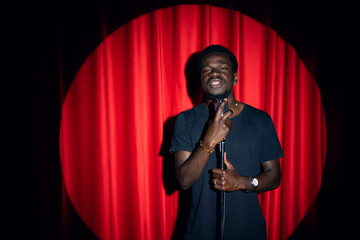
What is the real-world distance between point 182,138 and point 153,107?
0.83 metres

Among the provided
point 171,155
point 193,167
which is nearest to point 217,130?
point 193,167

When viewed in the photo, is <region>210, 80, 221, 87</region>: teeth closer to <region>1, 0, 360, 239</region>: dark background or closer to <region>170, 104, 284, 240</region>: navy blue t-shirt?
<region>170, 104, 284, 240</region>: navy blue t-shirt

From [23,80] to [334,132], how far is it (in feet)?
11.6

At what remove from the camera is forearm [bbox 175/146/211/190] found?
3.04 ft

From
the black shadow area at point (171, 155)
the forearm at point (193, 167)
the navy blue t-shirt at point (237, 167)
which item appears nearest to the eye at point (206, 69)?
the navy blue t-shirt at point (237, 167)

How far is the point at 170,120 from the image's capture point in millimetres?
1833

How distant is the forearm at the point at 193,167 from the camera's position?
0.93 metres

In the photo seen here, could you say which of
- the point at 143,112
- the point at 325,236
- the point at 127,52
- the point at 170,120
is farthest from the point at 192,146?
the point at 325,236

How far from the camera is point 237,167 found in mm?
1100

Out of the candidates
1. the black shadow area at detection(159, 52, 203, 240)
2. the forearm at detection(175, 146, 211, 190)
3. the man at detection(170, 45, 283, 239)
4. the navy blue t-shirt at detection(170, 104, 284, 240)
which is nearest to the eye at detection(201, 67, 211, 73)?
the man at detection(170, 45, 283, 239)

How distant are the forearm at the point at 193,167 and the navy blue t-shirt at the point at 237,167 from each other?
0.45 feet

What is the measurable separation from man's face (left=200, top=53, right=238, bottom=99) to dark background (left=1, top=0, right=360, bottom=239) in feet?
3.42

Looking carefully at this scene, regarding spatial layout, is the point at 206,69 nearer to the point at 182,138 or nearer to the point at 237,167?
the point at 182,138

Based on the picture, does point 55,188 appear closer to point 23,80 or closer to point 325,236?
point 23,80
